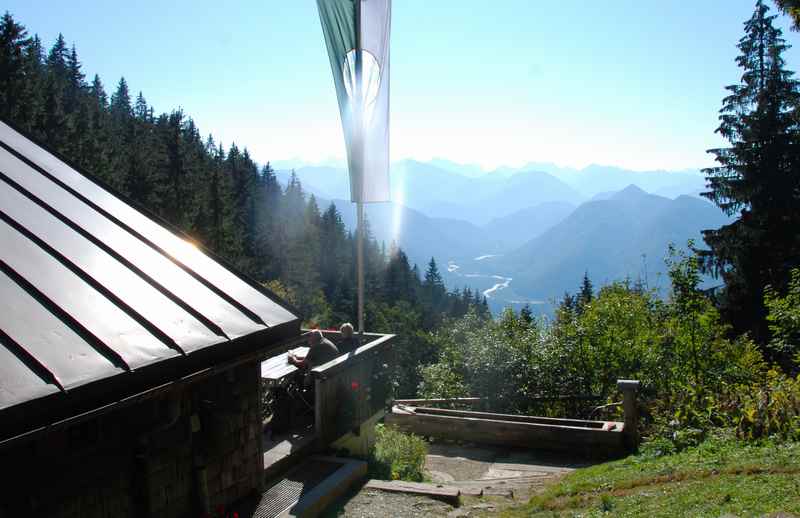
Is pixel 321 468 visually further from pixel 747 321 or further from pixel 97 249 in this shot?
pixel 747 321

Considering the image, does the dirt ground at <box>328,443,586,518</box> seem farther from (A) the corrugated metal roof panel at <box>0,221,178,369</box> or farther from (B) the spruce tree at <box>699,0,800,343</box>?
(B) the spruce tree at <box>699,0,800,343</box>

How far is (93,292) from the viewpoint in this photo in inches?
176

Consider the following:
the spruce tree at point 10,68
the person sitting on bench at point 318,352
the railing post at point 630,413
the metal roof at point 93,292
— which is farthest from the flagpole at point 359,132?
the spruce tree at point 10,68

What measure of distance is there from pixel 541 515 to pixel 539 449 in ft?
14.6

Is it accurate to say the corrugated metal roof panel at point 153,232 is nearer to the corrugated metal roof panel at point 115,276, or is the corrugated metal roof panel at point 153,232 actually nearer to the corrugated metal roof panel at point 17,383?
the corrugated metal roof panel at point 115,276

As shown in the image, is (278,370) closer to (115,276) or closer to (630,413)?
(115,276)

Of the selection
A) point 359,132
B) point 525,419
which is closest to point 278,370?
point 359,132

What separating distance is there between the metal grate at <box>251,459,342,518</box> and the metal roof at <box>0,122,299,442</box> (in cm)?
180

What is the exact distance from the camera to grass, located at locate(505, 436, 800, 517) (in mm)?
5426

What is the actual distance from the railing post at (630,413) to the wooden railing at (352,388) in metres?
3.74

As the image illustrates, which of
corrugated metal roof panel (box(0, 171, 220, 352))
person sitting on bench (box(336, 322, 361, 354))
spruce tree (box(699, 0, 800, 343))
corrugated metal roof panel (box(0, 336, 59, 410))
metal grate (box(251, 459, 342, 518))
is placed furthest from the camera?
spruce tree (box(699, 0, 800, 343))

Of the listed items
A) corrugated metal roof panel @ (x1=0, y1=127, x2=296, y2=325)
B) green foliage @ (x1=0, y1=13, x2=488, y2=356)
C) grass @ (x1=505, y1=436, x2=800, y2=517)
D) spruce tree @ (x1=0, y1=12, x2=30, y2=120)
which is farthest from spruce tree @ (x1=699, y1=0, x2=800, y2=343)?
spruce tree @ (x1=0, y1=12, x2=30, y2=120)

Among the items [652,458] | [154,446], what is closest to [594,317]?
[652,458]

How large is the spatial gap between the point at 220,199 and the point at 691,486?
174 feet
